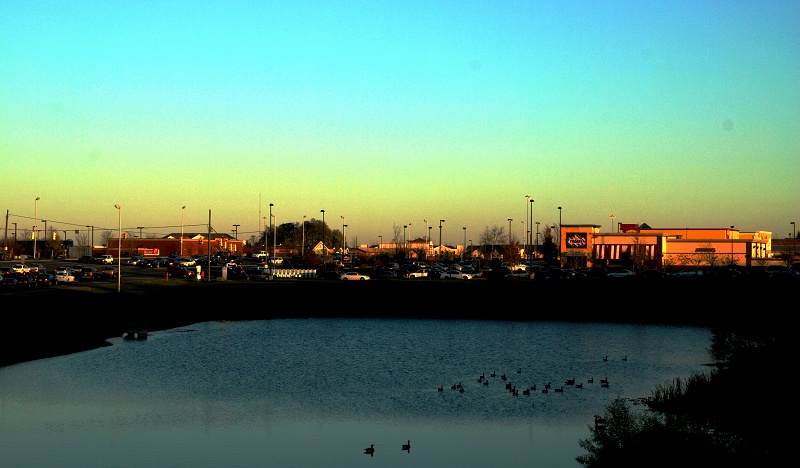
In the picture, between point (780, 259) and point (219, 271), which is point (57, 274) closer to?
point (219, 271)

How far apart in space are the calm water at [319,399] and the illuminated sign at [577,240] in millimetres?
68907

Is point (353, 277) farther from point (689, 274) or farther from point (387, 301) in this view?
point (689, 274)

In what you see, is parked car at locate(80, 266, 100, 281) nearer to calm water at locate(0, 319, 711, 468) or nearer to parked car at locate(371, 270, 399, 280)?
parked car at locate(371, 270, 399, 280)

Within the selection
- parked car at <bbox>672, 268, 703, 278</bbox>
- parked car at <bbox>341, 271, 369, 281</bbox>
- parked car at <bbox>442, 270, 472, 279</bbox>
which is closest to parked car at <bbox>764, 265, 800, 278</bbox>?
parked car at <bbox>672, 268, 703, 278</bbox>

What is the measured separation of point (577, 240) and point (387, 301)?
56.7 m

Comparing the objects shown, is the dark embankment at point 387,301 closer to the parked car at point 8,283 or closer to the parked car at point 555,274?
the parked car at point 8,283

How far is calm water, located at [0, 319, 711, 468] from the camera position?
2327cm

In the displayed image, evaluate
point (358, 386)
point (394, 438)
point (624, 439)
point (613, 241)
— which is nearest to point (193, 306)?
point (358, 386)

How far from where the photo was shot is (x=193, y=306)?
222 ft

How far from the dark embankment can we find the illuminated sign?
4911 cm

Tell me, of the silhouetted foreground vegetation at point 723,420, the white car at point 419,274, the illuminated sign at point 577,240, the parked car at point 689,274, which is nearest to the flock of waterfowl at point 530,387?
the silhouetted foreground vegetation at point 723,420

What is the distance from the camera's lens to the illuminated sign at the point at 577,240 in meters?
121

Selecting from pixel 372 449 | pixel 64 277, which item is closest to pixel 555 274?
pixel 64 277

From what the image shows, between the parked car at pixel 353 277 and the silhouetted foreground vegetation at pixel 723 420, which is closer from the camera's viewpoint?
the silhouetted foreground vegetation at pixel 723 420
